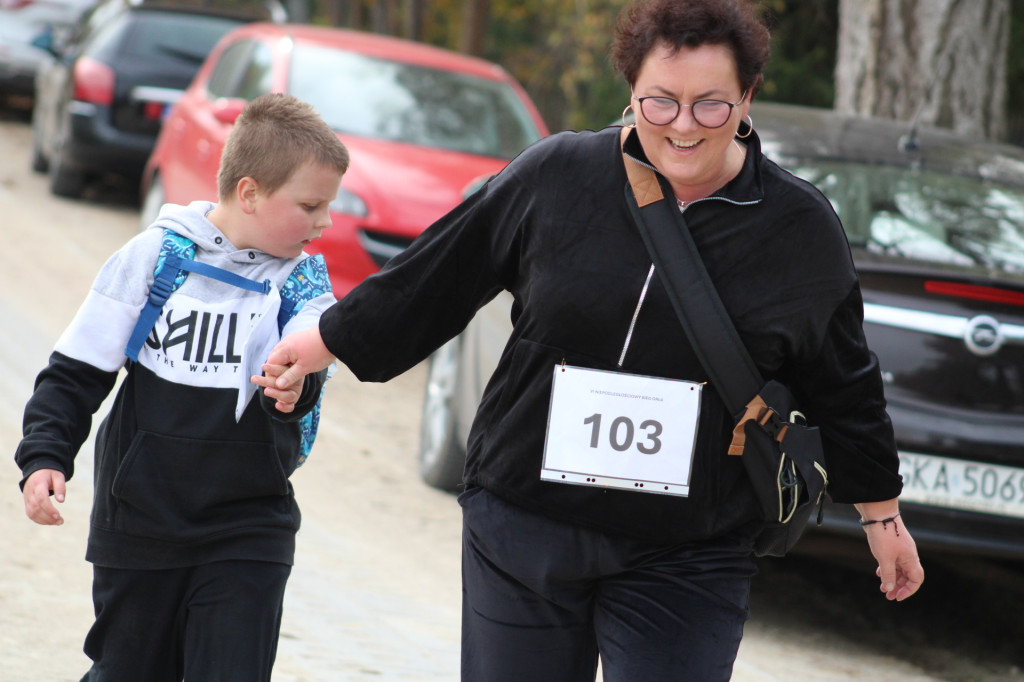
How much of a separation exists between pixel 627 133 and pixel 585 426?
0.52 meters

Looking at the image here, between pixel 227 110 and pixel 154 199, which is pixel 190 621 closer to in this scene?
pixel 227 110

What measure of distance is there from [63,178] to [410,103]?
15.7 feet

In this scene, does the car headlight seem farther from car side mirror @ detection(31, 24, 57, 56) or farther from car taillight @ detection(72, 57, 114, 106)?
car side mirror @ detection(31, 24, 57, 56)

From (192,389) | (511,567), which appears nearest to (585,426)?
(511,567)

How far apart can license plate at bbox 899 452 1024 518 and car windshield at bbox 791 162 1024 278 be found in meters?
0.68

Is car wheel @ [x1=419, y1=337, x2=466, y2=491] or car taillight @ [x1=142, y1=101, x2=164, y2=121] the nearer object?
car wheel @ [x1=419, y1=337, x2=466, y2=491]

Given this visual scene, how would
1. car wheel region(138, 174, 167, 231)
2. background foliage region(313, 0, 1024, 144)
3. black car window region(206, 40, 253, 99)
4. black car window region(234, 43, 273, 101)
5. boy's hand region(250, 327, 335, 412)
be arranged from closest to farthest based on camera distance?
boy's hand region(250, 327, 335, 412) → black car window region(234, 43, 273, 101) → black car window region(206, 40, 253, 99) → car wheel region(138, 174, 167, 231) → background foliage region(313, 0, 1024, 144)

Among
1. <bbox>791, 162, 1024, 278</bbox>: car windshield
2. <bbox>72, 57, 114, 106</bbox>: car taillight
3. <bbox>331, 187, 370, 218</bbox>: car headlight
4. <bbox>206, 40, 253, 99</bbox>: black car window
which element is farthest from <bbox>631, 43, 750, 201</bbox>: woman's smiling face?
<bbox>72, 57, 114, 106</bbox>: car taillight

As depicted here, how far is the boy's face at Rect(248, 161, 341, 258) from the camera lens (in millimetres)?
2854

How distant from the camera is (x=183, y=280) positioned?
2834mm

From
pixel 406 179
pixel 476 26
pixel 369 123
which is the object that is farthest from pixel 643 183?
pixel 476 26

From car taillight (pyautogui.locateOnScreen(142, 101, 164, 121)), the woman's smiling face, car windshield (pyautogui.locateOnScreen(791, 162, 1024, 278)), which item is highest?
the woman's smiling face

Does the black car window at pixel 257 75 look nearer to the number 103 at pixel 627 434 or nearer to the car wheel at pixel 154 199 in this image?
the car wheel at pixel 154 199

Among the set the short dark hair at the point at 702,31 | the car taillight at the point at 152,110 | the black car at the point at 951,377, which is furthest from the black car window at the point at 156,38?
the short dark hair at the point at 702,31
